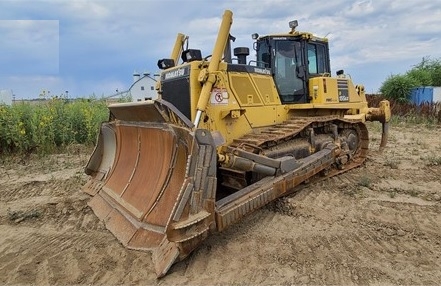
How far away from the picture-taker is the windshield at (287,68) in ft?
19.9

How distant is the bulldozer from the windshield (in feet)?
0.06

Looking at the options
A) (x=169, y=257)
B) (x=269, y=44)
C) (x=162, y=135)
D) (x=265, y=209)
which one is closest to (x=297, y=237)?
(x=265, y=209)

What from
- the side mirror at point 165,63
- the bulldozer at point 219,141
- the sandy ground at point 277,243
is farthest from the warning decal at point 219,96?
the sandy ground at point 277,243

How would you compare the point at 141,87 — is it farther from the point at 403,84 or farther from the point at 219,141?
A: the point at 219,141

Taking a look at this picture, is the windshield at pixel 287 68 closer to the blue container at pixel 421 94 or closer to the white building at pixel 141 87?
the blue container at pixel 421 94

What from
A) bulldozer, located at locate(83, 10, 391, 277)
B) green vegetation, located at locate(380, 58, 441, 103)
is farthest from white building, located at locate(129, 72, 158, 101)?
bulldozer, located at locate(83, 10, 391, 277)

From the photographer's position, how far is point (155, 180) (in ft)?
13.6

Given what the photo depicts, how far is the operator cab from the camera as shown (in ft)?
19.7

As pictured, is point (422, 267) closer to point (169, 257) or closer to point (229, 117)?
point (169, 257)

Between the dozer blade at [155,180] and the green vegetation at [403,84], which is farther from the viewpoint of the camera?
the green vegetation at [403,84]

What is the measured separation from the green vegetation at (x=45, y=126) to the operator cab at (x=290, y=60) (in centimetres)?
573

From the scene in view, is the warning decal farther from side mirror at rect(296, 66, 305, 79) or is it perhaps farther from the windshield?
side mirror at rect(296, 66, 305, 79)

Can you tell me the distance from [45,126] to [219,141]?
23.1 ft

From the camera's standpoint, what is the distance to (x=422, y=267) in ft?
10.3
